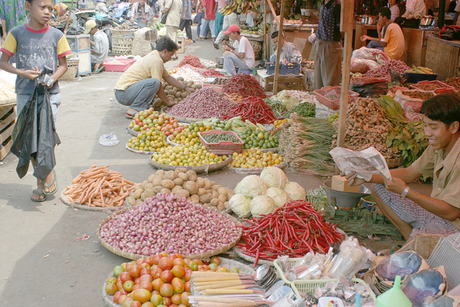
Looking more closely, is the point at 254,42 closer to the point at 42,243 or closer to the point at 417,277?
the point at 42,243

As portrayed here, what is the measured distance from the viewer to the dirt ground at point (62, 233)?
2.94 meters

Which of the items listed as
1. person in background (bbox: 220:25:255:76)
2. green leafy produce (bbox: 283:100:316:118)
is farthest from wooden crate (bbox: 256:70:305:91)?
green leafy produce (bbox: 283:100:316:118)

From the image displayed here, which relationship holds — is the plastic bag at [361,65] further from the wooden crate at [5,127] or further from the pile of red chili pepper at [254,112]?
the wooden crate at [5,127]

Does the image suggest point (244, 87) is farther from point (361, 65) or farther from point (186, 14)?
point (186, 14)

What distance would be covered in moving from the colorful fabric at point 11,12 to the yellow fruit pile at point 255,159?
5172mm

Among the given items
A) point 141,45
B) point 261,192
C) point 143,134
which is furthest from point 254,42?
point 261,192

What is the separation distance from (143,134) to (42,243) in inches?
109

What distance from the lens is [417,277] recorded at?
7.65 feet

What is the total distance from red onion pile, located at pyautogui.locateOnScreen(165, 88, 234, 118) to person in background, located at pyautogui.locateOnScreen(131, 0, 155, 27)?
37.4 feet

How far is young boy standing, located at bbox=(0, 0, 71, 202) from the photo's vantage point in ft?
13.1

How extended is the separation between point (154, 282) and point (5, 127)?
13.3 ft

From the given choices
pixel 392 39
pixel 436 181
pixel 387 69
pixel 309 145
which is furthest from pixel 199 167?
pixel 392 39

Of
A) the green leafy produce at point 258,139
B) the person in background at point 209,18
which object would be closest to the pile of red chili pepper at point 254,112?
the green leafy produce at point 258,139

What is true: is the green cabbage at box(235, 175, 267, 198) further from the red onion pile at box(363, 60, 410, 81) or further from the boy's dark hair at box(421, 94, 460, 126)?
the red onion pile at box(363, 60, 410, 81)
